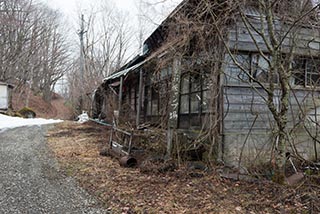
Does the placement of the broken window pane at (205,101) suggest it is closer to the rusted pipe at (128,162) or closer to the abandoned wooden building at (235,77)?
the abandoned wooden building at (235,77)

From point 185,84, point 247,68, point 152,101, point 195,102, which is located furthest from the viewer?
point 152,101

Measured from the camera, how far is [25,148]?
8.74 m

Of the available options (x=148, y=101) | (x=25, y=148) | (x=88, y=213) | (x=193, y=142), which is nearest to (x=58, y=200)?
(x=88, y=213)

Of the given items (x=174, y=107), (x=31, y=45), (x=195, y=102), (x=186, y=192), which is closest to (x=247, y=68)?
(x=195, y=102)

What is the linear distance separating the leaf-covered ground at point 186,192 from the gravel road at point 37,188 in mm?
289

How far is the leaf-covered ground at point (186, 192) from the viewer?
13.4 feet

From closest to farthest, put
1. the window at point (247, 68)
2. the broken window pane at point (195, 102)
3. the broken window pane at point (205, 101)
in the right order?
the window at point (247, 68) → the broken window pane at point (205, 101) → the broken window pane at point (195, 102)

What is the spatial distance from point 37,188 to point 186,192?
8.13ft

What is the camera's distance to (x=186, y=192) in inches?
186

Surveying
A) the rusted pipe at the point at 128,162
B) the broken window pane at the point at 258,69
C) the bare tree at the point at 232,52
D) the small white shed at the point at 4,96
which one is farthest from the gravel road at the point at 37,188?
the small white shed at the point at 4,96

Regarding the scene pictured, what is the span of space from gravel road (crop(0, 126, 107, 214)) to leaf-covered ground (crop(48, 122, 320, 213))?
289mm

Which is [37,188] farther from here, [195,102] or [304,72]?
[304,72]

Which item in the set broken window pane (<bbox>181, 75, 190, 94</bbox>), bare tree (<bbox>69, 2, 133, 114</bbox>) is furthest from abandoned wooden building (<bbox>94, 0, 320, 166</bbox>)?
bare tree (<bbox>69, 2, 133, 114</bbox>)

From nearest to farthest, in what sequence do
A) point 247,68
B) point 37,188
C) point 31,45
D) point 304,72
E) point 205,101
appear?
point 37,188 → point 247,68 → point 205,101 → point 304,72 → point 31,45
